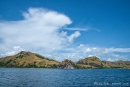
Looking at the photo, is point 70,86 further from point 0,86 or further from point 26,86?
point 0,86

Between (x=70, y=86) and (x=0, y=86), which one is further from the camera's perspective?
(x=70, y=86)

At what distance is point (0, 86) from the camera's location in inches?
2665

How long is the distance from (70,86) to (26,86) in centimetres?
1929

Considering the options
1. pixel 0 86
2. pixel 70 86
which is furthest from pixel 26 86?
pixel 70 86

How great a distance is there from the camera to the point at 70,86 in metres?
72.9

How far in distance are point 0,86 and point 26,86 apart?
10.6m

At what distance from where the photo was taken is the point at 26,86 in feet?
229
